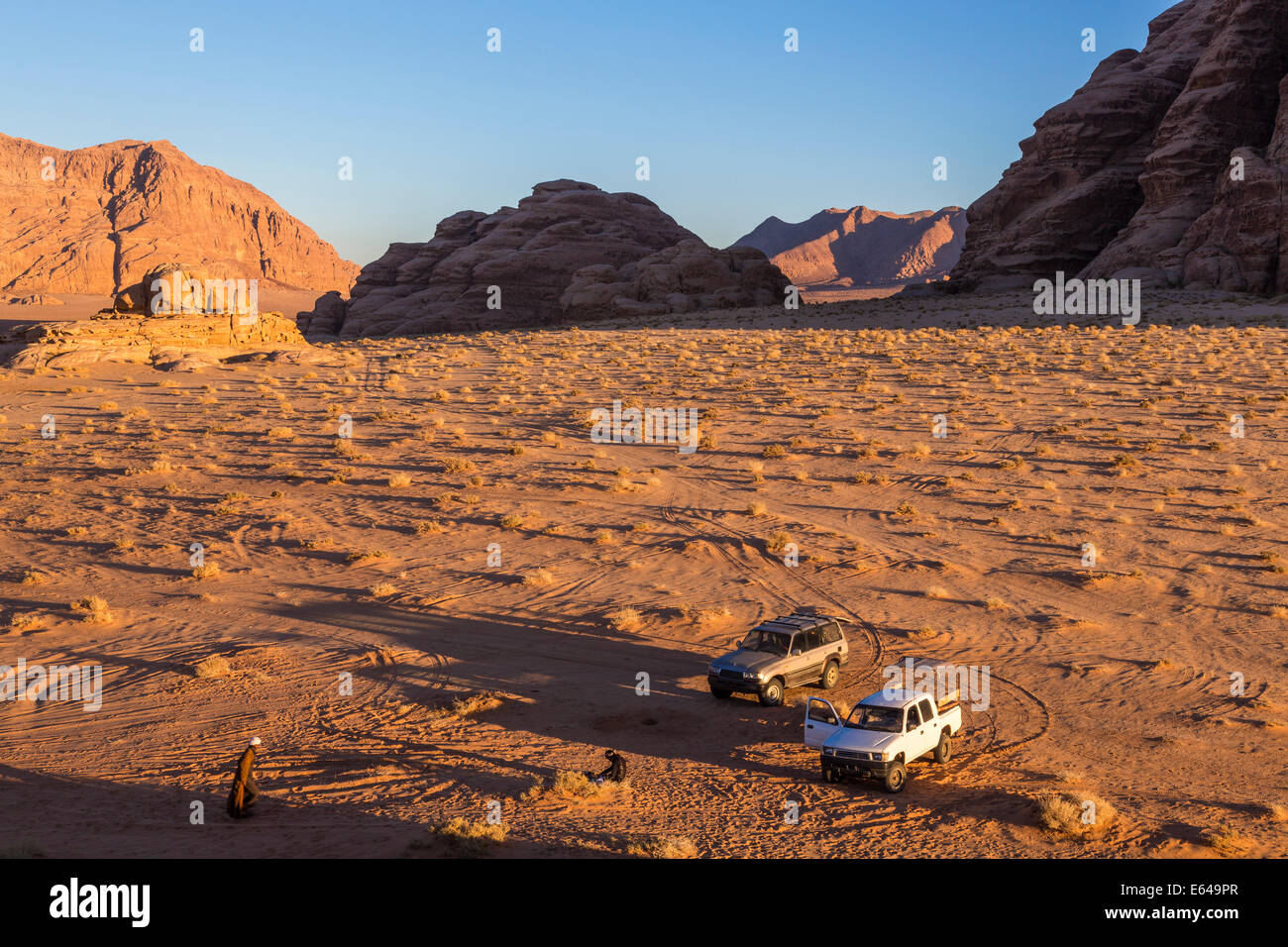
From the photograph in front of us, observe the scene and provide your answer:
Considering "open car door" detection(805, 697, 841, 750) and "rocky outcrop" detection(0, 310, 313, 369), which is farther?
"rocky outcrop" detection(0, 310, 313, 369)

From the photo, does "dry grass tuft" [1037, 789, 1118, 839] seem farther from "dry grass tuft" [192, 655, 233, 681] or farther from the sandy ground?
"dry grass tuft" [192, 655, 233, 681]

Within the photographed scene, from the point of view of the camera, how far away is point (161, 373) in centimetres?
4562

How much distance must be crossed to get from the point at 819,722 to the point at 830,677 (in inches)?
114

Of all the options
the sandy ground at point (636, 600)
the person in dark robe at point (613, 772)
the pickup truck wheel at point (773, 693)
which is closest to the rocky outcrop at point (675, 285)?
the sandy ground at point (636, 600)

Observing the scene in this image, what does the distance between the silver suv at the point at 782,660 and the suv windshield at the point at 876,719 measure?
2295 mm

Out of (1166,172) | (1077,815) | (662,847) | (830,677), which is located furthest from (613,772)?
(1166,172)

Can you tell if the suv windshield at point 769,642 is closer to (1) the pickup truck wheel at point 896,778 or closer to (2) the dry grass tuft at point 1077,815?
(1) the pickup truck wheel at point 896,778

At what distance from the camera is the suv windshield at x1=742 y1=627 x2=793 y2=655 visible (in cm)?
1552

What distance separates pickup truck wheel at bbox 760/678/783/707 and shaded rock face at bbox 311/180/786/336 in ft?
199

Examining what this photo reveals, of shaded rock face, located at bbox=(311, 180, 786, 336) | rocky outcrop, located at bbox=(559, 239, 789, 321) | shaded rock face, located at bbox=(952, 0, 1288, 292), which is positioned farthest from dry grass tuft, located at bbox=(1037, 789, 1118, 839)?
shaded rock face, located at bbox=(311, 180, 786, 336)

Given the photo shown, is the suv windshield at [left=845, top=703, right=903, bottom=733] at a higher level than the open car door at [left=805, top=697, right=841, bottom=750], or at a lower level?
higher

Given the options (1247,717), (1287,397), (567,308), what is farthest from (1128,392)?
(567,308)

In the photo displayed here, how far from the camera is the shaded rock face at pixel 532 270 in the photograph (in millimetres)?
77562
